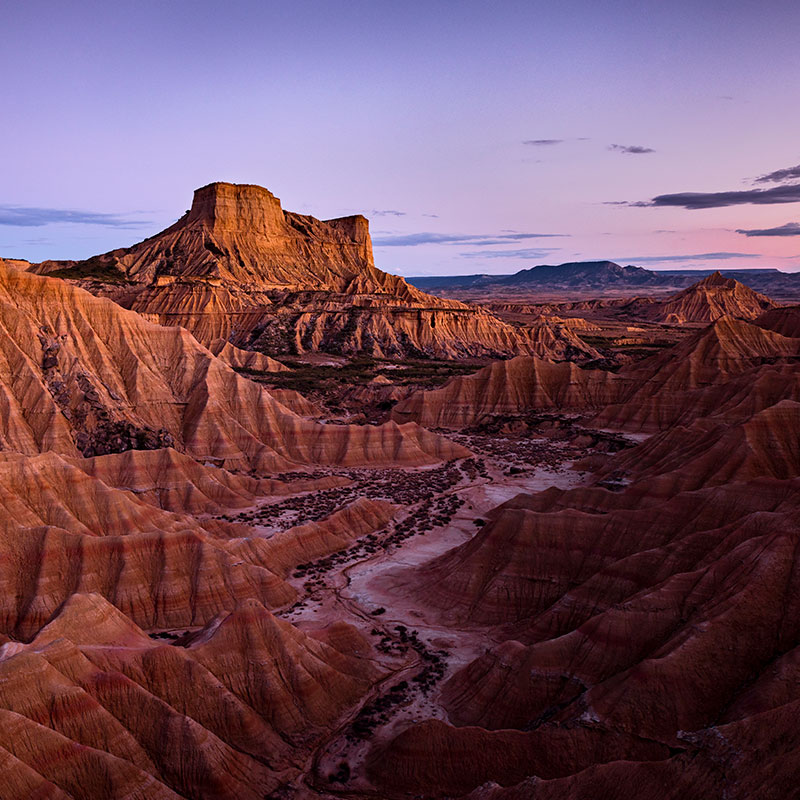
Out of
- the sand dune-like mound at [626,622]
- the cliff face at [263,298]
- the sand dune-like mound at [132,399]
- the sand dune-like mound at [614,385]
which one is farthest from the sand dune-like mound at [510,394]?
the sand dune-like mound at [626,622]

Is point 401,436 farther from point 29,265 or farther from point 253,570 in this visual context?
point 29,265

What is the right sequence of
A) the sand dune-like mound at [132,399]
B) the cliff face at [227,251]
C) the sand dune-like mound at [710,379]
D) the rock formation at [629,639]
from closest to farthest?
the rock formation at [629,639]
the sand dune-like mound at [132,399]
the sand dune-like mound at [710,379]
the cliff face at [227,251]

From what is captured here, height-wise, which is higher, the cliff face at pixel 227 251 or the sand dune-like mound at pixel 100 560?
the cliff face at pixel 227 251

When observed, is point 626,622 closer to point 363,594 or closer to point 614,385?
point 363,594

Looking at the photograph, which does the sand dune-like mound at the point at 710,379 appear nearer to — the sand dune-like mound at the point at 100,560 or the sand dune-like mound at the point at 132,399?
the sand dune-like mound at the point at 132,399

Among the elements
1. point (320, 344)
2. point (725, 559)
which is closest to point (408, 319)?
point (320, 344)

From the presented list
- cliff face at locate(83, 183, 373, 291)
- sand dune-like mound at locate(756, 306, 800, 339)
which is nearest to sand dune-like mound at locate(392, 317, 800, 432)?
sand dune-like mound at locate(756, 306, 800, 339)
